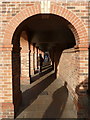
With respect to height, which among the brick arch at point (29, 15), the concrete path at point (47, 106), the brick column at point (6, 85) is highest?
the brick arch at point (29, 15)

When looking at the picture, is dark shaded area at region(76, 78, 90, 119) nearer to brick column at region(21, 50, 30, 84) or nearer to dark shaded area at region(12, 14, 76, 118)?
dark shaded area at region(12, 14, 76, 118)

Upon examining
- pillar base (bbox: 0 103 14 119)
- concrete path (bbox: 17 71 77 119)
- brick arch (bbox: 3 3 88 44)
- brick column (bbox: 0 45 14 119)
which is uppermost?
brick arch (bbox: 3 3 88 44)

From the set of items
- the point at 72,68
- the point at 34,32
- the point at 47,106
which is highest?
the point at 34,32

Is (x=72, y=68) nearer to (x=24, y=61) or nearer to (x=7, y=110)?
(x=7, y=110)

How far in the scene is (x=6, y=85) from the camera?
13.0ft

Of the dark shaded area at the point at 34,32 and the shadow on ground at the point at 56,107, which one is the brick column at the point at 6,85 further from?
the shadow on ground at the point at 56,107

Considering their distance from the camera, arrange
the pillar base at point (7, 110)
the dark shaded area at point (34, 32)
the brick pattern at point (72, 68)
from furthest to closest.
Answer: the brick pattern at point (72, 68) < the dark shaded area at point (34, 32) < the pillar base at point (7, 110)

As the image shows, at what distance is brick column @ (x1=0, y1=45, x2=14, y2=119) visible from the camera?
393 centimetres

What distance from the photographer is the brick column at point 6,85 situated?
12.9ft

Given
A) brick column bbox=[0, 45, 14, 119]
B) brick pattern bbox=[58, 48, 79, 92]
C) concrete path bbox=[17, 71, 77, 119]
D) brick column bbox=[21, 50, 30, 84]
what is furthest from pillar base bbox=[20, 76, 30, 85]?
brick column bbox=[0, 45, 14, 119]

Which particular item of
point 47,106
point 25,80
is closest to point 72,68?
point 47,106

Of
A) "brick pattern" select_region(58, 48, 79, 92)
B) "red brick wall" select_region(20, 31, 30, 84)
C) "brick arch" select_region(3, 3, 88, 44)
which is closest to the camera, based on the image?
"brick arch" select_region(3, 3, 88, 44)

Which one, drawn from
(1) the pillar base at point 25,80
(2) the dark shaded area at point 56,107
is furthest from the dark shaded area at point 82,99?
(1) the pillar base at point 25,80

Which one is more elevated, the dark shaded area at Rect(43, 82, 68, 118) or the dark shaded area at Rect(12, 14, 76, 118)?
the dark shaded area at Rect(12, 14, 76, 118)
